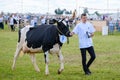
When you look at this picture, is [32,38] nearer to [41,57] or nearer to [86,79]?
[86,79]

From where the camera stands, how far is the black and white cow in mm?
12203

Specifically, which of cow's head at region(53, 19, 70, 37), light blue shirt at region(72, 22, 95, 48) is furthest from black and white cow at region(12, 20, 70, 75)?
light blue shirt at region(72, 22, 95, 48)

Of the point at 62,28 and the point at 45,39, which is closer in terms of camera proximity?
the point at 62,28

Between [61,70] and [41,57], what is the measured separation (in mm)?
5951

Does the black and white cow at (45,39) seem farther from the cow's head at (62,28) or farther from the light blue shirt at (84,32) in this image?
the light blue shirt at (84,32)

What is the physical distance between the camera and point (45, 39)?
12.4 meters

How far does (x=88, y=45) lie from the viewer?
11914 millimetres

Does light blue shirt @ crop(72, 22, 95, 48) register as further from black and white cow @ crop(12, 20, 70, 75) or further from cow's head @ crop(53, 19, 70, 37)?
black and white cow @ crop(12, 20, 70, 75)

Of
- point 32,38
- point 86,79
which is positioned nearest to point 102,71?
point 86,79

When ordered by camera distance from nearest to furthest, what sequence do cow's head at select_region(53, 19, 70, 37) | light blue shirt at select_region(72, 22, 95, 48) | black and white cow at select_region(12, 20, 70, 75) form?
light blue shirt at select_region(72, 22, 95, 48), cow's head at select_region(53, 19, 70, 37), black and white cow at select_region(12, 20, 70, 75)

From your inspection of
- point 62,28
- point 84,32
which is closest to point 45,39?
point 62,28

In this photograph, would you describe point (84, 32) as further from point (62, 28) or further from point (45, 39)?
point (45, 39)

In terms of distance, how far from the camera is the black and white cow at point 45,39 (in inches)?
480

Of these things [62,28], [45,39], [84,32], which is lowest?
[45,39]
